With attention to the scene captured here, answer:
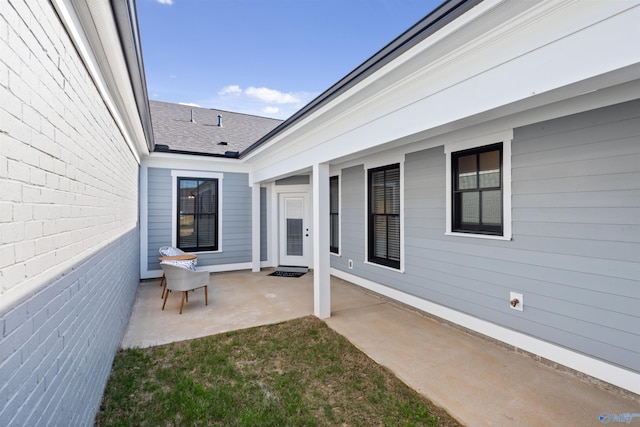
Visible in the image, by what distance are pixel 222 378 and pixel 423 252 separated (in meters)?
3.30

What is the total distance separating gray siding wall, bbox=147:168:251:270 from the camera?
7.00 metres

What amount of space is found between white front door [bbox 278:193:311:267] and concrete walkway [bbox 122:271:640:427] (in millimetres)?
2013

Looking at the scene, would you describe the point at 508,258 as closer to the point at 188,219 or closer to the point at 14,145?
the point at 14,145

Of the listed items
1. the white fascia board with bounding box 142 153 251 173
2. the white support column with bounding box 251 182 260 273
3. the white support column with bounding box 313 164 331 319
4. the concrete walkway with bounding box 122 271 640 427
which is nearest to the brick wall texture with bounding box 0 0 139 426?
the concrete walkway with bounding box 122 271 640 427

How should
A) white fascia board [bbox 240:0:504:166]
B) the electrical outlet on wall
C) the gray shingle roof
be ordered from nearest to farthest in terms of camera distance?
white fascia board [bbox 240:0:504:166], the electrical outlet on wall, the gray shingle roof

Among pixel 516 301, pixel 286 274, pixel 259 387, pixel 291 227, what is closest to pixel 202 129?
pixel 291 227

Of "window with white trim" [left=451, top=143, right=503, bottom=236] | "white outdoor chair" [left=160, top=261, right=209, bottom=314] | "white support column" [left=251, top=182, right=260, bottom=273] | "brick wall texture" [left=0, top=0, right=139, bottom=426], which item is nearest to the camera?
"brick wall texture" [left=0, top=0, right=139, bottom=426]

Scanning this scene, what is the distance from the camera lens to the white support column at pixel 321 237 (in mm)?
4484

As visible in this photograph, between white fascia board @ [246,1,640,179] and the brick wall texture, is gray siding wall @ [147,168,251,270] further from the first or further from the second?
white fascia board @ [246,1,640,179]

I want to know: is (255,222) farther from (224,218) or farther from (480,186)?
(480,186)

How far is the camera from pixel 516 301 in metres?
3.44

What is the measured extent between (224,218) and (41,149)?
6.56 metres

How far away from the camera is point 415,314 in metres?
4.71

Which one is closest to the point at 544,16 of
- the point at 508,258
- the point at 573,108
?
the point at 573,108
